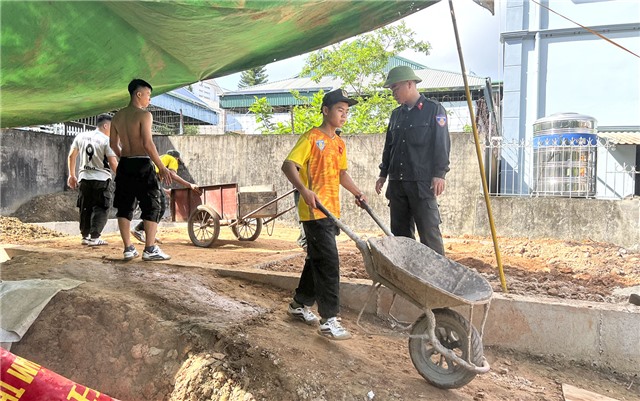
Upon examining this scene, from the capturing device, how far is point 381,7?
11.8ft

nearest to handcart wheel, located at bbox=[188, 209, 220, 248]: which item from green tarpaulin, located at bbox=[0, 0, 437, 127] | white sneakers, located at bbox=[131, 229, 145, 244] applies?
white sneakers, located at bbox=[131, 229, 145, 244]

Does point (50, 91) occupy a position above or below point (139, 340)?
above

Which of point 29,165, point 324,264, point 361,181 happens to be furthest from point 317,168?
point 29,165

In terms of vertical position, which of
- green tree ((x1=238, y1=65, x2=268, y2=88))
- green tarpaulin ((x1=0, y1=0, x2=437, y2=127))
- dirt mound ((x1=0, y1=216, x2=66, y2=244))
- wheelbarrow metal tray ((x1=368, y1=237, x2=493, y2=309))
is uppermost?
green tree ((x1=238, y1=65, x2=268, y2=88))

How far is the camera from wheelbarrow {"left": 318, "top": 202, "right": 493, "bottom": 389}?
7.88 feet

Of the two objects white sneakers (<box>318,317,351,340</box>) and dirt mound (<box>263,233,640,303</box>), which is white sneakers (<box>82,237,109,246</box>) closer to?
dirt mound (<box>263,233,640,303</box>)

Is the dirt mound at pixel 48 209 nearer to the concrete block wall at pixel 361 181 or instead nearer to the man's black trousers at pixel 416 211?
the concrete block wall at pixel 361 181

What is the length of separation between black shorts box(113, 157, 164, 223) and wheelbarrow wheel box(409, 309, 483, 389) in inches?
108

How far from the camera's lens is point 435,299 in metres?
2.40

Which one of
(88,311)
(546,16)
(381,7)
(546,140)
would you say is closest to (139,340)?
(88,311)

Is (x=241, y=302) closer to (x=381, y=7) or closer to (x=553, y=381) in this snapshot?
(x=553, y=381)

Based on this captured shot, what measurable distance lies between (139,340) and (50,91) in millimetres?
2732

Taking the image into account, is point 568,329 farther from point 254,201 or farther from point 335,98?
point 254,201

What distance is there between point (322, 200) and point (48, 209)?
976 cm
